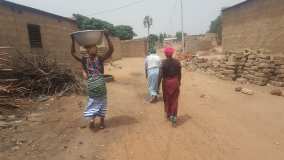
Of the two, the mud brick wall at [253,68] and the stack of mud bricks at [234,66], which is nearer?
the mud brick wall at [253,68]

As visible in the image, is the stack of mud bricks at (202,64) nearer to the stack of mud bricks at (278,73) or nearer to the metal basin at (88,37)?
the stack of mud bricks at (278,73)

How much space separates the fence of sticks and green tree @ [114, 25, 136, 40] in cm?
3388

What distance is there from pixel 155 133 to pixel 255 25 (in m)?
10.4

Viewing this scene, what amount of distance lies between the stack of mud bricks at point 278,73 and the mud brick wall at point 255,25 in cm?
213

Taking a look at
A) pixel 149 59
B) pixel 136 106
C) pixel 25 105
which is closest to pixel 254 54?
pixel 149 59

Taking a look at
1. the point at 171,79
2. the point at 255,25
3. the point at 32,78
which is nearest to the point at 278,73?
the point at 255,25

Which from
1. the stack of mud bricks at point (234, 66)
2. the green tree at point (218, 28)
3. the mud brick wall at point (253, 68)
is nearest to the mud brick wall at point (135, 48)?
the green tree at point (218, 28)

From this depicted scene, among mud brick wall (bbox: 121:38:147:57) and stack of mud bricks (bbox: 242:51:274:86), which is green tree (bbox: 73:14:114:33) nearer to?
mud brick wall (bbox: 121:38:147:57)

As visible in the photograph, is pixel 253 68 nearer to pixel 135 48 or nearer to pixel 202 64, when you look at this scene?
pixel 202 64

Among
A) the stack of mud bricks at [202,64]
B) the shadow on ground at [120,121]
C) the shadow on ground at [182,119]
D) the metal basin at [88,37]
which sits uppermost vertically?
the metal basin at [88,37]

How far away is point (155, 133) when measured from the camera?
14.8 ft

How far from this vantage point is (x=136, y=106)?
6.63 m

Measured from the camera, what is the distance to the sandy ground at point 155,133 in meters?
3.69

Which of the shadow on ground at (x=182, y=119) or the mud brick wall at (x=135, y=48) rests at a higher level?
the mud brick wall at (x=135, y=48)
